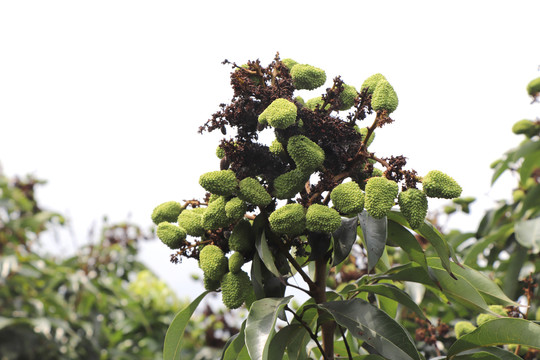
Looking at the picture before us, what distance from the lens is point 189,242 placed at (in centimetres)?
117

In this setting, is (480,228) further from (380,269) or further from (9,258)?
(9,258)

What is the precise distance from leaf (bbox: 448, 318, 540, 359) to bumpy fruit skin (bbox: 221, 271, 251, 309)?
1.59ft

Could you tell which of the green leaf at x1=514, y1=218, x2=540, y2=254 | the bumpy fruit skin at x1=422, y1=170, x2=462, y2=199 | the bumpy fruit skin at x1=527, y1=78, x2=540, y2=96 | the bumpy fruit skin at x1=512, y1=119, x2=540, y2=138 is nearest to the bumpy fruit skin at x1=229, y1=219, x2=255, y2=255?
the bumpy fruit skin at x1=422, y1=170, x2=462, y2=199

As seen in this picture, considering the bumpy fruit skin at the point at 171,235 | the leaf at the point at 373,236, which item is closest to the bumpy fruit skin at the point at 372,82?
the leaf at the point at 373,236

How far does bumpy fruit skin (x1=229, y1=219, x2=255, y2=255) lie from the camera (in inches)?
43.0

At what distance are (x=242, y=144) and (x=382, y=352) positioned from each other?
19.2 inches

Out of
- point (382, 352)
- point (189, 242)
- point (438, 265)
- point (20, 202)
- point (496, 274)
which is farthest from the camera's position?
point (20, 202)

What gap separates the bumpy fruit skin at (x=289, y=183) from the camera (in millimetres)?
1051

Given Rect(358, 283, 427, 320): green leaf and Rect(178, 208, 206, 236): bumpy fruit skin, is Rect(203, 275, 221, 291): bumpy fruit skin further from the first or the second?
Rect(358, 283, 427, 320): green leaf

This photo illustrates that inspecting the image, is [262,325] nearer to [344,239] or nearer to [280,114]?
[344,239]

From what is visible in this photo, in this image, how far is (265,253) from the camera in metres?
1.05

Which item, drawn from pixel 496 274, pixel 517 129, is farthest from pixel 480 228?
pixel 517 129

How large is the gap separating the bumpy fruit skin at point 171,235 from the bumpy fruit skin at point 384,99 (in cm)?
47

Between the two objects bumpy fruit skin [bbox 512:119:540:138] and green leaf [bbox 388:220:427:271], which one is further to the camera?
bumpy fruit skin [bbox 512:119:540:138]
